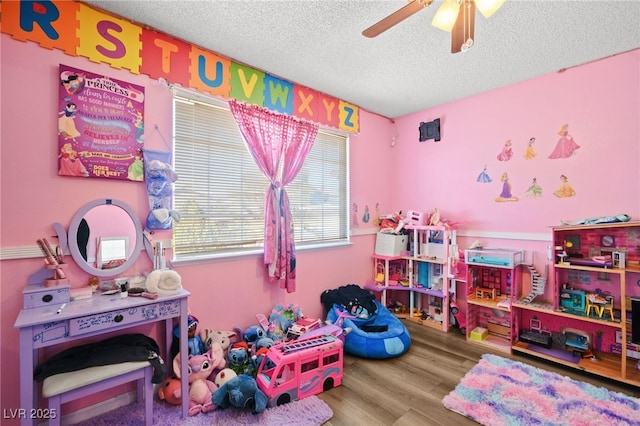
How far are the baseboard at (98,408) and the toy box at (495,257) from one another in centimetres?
315

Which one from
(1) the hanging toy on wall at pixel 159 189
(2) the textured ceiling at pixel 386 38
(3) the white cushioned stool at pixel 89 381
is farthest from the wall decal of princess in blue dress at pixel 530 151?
(3) the white cushioned stool at pixel 89 381

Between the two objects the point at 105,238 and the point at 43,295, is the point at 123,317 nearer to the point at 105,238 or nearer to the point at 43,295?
the point at 43,295

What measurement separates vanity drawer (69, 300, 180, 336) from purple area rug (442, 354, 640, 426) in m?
1.94

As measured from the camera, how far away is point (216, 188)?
2.42m

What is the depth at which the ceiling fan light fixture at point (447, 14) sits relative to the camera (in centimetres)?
146

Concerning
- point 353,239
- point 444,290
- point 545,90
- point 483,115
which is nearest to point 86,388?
point 353,239

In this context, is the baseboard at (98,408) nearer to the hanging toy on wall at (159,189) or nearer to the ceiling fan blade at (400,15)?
the hanging toy on wall at (159,189)

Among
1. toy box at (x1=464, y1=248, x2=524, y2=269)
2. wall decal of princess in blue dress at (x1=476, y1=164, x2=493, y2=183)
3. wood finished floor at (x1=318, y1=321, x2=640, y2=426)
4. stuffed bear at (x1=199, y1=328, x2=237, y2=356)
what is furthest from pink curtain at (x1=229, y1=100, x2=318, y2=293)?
wall decal of princess in blue dress at (x1=476, y1=164, x2=493, y2=183)

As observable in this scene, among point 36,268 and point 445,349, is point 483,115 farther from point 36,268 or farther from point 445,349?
point 36,268

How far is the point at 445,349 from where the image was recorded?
8.98 ft

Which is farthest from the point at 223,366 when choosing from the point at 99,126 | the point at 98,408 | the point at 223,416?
the point at 99,126

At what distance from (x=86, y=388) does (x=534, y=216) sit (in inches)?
147

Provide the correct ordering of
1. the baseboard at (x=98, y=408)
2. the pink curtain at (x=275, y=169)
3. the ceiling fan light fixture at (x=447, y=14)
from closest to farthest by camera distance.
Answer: the ceiling fan light fixture at (x=447, y=14) → the baseboard at (x=98, y=408) → the pink curtain at (x=275, y=169)

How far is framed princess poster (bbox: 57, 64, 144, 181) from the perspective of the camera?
1.76 metres
